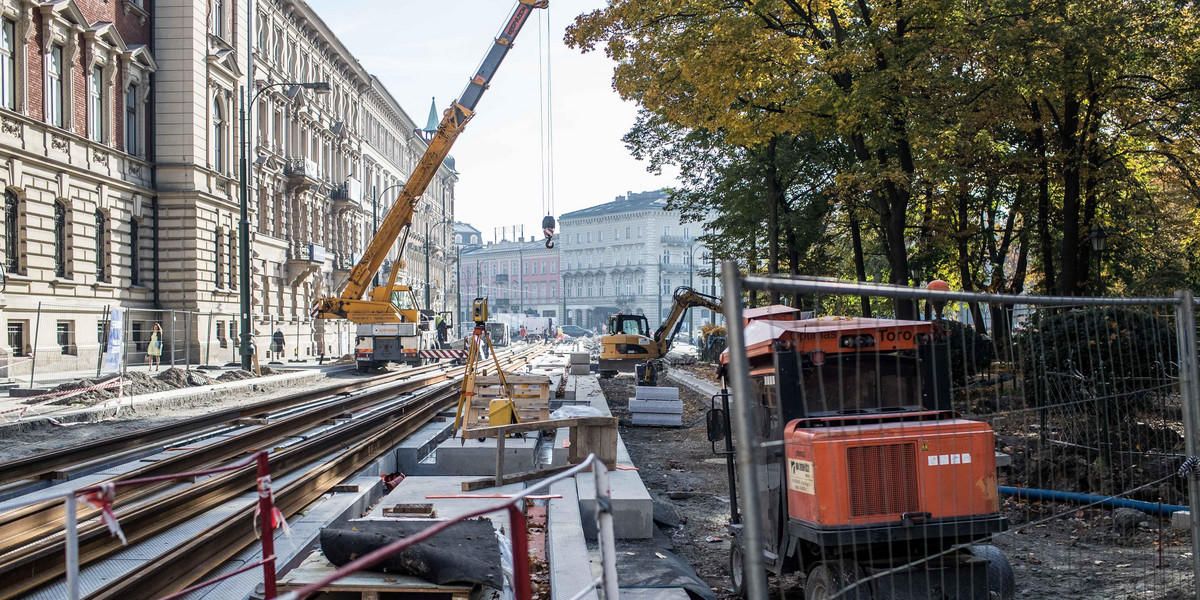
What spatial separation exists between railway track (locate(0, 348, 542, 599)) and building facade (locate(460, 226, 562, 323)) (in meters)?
113

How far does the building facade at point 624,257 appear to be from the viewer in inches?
A: 4729

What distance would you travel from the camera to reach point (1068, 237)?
59.0 ft

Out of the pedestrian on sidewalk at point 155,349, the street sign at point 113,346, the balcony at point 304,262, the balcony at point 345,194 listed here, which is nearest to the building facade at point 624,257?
the balcony at point 345,194

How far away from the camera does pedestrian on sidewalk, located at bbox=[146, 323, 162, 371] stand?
25.2 m

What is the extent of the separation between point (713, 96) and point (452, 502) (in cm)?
1099

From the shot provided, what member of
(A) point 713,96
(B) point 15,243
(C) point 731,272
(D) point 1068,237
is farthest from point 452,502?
(B) point 15,243

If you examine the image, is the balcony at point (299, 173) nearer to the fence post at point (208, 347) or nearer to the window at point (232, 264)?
the window at point (232, 264)

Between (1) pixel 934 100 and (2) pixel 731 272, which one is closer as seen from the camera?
(2) pixel 731 272

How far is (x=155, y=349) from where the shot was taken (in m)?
25.2

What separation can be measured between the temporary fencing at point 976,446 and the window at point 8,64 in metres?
25.4

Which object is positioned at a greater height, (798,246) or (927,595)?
(798,246)

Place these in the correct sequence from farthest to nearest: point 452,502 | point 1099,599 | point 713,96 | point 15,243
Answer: point 15,243 < point 713,96 < point 452,502 < point 1099,599

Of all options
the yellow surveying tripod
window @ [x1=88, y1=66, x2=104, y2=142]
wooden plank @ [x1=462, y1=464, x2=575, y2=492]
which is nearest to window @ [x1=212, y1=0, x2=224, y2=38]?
window @ [x1=88, y1=66, x2=104, y2=142]

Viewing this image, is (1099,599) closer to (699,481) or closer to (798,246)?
(699,481)
